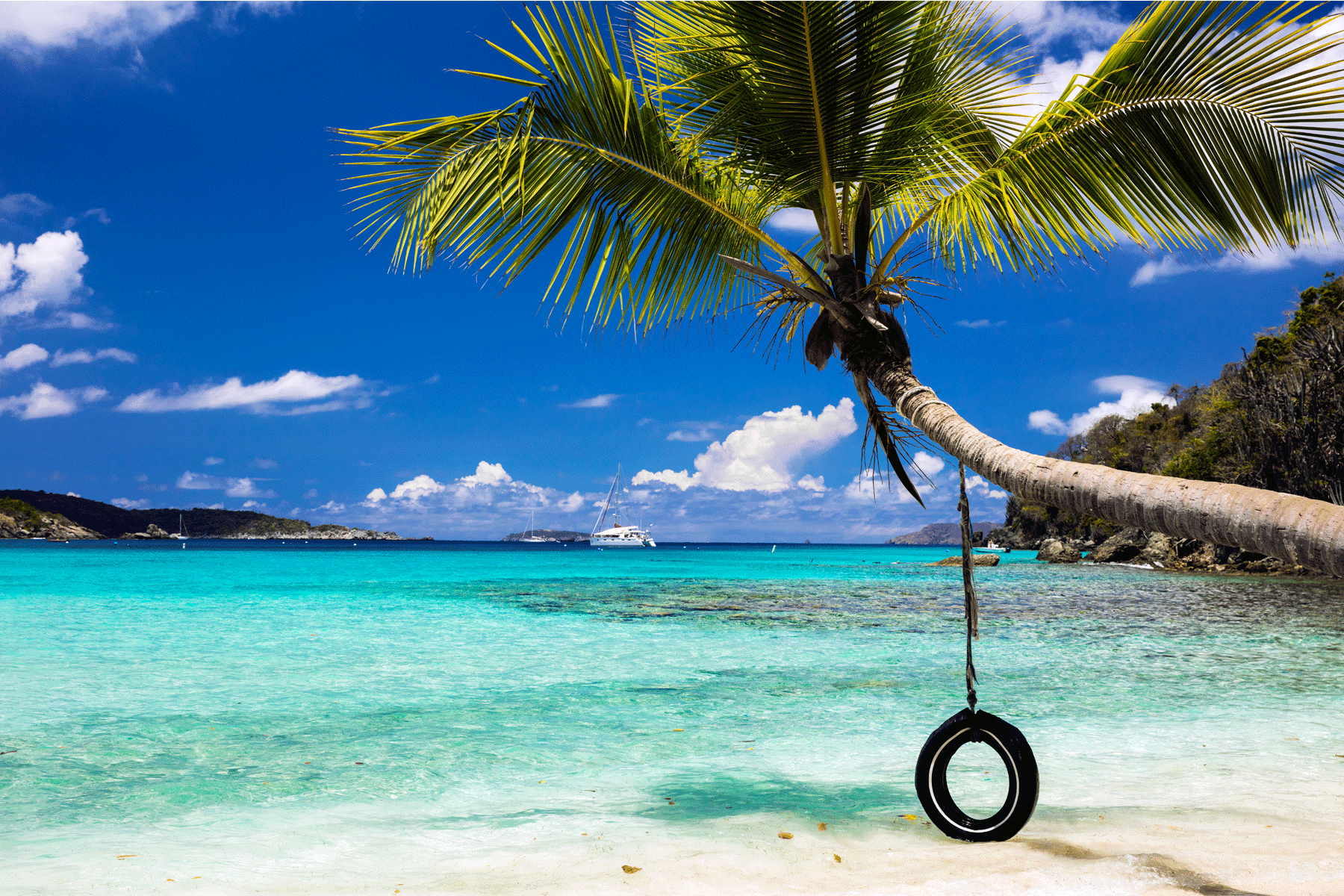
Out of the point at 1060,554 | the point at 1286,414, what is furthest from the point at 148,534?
the point at 1286,414

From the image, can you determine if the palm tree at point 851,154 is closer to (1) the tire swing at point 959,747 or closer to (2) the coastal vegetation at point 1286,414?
(1) the tire swing at point 959,747

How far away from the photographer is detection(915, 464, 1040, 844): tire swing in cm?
305

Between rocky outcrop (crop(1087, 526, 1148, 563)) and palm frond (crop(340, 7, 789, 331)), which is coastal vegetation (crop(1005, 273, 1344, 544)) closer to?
rocky outcrop (crop(1087, 526, 1148, 563))

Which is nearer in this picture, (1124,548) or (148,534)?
(1124,548)

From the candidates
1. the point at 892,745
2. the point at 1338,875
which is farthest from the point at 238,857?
the point at 1338,875

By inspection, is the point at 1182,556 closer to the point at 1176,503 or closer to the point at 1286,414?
the point at 1286,414

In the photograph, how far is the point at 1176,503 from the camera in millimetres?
1816

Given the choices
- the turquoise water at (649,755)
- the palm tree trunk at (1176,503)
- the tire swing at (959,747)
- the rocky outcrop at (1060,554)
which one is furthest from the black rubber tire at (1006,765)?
the rocky outcrop at (1060,554)

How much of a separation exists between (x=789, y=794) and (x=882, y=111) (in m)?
3.95

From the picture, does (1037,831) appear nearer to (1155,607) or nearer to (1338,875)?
(1338,875)

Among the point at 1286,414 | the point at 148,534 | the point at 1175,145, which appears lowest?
the point at 148,534

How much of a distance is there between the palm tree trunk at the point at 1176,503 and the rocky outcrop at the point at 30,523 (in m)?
133

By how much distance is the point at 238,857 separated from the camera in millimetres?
3801

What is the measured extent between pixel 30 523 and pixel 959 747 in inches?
5514
